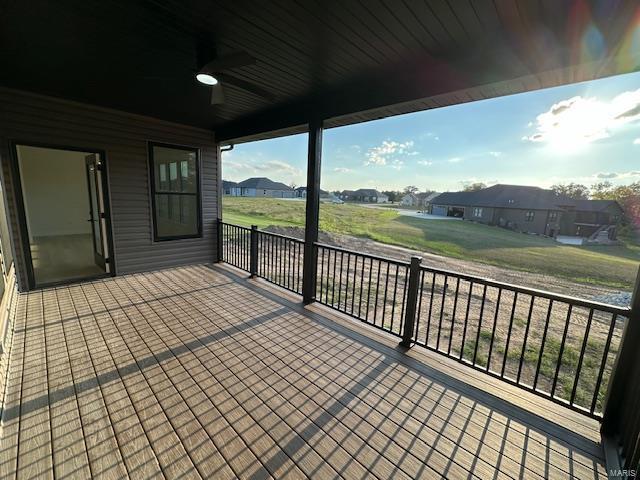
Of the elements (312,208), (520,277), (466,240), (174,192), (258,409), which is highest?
(174,192)

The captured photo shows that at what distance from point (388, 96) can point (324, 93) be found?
816 mm

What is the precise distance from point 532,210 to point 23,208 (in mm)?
19394

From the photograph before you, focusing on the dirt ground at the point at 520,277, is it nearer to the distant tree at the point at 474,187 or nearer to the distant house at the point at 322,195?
the distant house at the point at 322,195

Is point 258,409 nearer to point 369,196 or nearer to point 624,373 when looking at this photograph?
point 624,373

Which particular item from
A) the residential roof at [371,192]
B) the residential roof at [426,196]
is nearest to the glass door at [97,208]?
the residential roof at [371,192]

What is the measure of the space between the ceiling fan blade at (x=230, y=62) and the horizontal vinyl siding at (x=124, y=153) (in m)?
2.96

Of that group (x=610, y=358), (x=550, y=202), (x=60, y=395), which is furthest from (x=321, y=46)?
(x=550, y=202)

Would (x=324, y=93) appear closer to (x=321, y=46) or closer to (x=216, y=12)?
(x=321, y=46)

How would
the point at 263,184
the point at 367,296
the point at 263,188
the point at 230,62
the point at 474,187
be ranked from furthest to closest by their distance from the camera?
the point at 263,184
the point at 263,188
the point at 474,187
the point at 367,296
the point at 230,62

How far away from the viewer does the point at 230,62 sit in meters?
2.13

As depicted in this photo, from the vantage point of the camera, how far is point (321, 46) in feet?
7.24

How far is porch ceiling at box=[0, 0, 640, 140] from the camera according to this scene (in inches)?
68.4

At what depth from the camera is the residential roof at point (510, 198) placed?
525 inches

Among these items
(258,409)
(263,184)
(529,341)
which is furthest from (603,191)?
(263,184)
